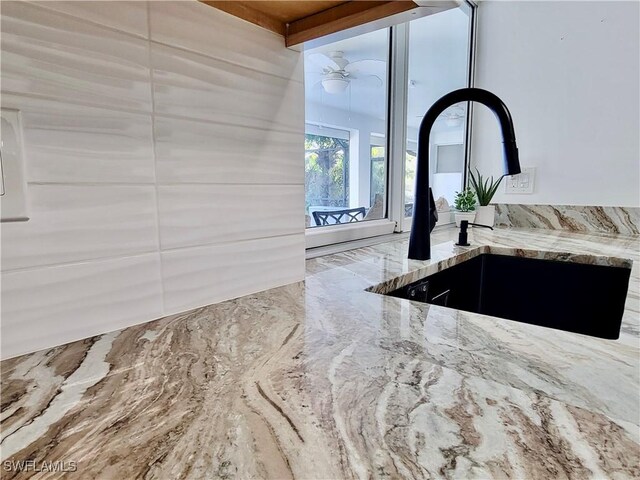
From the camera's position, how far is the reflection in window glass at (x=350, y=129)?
139 cm

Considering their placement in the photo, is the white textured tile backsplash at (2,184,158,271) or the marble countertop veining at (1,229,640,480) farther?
the white textured tile backsplash at (2,184,158,271)

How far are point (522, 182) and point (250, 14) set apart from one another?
1667mm

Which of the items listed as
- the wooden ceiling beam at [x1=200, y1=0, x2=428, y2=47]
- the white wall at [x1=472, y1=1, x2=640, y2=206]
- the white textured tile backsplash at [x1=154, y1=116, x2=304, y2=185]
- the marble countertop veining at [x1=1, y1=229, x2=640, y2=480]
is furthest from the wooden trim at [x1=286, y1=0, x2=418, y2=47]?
the white wall at [x1=472, y1=1, x2=640, y2=206]

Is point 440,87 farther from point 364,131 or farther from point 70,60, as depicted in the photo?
point 70,60

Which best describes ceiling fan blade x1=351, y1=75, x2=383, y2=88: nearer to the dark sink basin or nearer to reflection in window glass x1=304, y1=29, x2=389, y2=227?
reflection in window glass x1=304, y1=29, x2=389, y2=227

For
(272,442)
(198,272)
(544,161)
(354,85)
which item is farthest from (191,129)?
(544,161)

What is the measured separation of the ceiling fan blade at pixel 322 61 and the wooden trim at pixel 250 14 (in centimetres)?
58

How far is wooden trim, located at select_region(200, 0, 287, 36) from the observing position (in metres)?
0.65

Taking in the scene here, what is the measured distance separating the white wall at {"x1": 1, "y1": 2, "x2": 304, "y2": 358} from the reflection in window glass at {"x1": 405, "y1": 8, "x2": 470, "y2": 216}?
38.1 inches

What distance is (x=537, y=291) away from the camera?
123 cm

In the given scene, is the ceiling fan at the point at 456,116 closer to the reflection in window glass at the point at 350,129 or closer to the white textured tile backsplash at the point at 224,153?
the reflection in window glass at the point at 350,129

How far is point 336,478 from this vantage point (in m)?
0.29

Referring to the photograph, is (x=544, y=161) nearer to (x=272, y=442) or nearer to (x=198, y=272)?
(x=198, y=272)

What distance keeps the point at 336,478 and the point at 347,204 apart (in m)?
1.24
